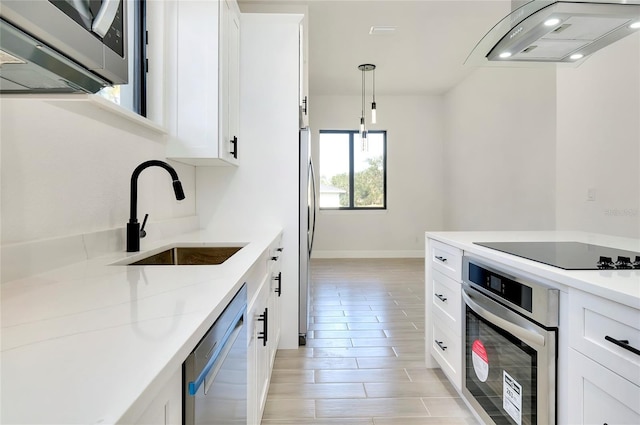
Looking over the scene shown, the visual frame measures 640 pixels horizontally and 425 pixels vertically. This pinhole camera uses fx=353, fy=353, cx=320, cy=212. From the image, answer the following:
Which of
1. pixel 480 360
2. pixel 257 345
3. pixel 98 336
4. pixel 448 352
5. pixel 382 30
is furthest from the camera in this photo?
pixel 382 30

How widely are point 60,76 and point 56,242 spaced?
582mm

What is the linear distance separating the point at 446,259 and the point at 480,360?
0.56 m

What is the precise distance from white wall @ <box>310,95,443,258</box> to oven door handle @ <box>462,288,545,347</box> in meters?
4.83

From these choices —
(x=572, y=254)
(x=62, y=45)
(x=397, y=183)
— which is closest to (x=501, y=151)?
(x=397, y=183)

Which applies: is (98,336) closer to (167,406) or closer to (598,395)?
(167,406)

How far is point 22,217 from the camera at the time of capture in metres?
1.04

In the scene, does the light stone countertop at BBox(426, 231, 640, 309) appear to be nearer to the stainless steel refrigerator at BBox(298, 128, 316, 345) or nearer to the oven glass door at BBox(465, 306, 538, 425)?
the oven glass door at BBox(465, 306, 538, 425)

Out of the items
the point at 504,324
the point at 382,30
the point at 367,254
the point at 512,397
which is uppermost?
the point at 382,30

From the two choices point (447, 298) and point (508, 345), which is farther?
point (447, 298)

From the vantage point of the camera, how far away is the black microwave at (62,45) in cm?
62

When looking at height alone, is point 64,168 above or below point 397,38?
below

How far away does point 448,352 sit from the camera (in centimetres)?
195

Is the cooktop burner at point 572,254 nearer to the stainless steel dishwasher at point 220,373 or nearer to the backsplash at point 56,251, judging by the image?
the stainless steel dishwasher at point 220,373

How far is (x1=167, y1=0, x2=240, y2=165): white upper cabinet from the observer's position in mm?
2027
